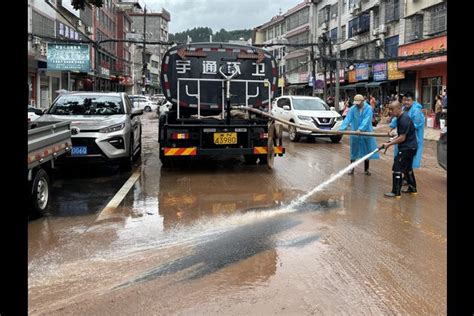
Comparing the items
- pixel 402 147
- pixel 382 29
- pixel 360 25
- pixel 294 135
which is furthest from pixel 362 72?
pixel 402 147

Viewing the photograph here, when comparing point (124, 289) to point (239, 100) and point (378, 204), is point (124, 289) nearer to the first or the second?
point (378, 204)

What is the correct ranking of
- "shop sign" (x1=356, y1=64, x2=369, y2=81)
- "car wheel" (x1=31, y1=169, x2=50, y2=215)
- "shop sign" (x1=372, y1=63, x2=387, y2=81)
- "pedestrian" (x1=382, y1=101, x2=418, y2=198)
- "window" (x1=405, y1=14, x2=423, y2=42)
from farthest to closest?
"shop sign" (x1=356, y1=64, x2=369, y2=81) < "shop sign" (x1=372, y1=63, x2=387, y2=81) < "window" (x1=405, y1=14, x2=423, y2=42) < "pedestrian" (x1=382, y1=101, x2=418, y2=198) < "car wheel" (x1=31, y1=169, x2=50, y2=215)

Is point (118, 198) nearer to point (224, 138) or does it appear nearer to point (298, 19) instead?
point (224, 138)

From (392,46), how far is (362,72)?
4.12 meters

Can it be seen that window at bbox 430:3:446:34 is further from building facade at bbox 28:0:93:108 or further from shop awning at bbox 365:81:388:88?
building facade at bbox 28:0:93:108

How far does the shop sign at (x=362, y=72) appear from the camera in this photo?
38.6m

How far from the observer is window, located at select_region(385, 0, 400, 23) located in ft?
112

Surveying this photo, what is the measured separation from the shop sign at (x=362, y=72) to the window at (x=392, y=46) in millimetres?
2497

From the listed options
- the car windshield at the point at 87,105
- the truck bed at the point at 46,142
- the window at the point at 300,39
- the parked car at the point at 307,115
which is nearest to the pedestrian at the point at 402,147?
the truck bed at the point at 46,142

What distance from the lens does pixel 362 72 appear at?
1551 inches

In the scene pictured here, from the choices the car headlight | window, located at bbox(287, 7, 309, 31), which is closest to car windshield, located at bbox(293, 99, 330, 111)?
the car headlight

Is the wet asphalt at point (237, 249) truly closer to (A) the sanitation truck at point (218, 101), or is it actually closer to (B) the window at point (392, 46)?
(A) the sanitation truck at point (218, 101)

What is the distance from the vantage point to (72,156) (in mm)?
9195
